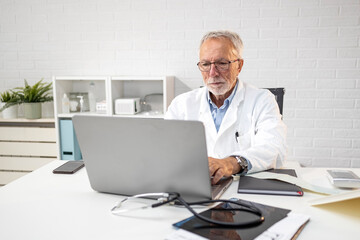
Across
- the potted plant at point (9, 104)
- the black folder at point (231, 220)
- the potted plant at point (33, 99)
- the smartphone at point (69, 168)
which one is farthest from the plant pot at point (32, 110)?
the black folder at point (231, 220)

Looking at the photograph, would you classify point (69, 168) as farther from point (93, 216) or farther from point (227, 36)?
point (227, 36)

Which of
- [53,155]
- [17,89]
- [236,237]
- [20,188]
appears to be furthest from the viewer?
[17,89]

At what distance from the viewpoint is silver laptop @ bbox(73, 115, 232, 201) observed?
0.96 meters

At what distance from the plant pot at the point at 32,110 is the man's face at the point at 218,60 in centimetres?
218

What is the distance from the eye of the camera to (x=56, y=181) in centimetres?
133

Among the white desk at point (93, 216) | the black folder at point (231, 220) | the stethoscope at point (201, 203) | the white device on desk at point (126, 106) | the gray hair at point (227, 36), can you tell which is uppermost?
the gray hair at point (227, 36)

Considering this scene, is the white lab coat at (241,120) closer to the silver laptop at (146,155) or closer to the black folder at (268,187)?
the black folder at (268,187)

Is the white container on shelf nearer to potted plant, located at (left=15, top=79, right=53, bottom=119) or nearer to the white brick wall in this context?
potted plant, located at (left=15, top=79, right=53, bottom=119)

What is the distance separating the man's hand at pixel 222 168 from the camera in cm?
120

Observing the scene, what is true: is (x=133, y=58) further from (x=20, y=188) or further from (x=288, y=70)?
(x=20, y=188)

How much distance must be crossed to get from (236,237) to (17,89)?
11.5ft

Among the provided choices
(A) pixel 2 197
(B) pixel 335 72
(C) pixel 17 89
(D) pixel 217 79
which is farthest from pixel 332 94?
(C) pixel 17 89

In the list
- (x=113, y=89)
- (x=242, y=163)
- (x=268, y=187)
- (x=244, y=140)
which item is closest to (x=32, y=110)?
(x=113, y=89)

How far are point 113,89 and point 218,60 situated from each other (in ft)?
5.36
